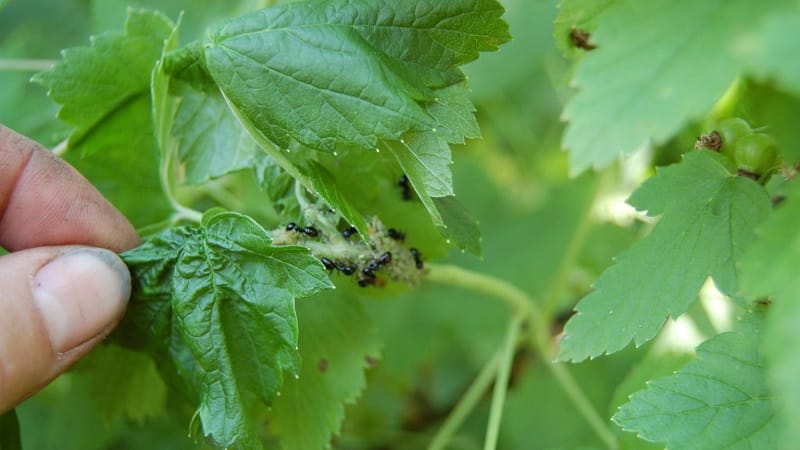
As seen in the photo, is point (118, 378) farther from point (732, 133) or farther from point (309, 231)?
point (732, 133)

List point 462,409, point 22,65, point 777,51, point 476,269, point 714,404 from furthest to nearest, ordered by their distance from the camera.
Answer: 1. point 476,269
2. point 22,65
3. point 462,409
4. point 714,404
5. point 777,51

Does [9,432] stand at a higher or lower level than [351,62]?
lower

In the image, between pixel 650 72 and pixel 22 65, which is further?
pixel 22 65

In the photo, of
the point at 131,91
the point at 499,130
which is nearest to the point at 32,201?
the point at 131,91

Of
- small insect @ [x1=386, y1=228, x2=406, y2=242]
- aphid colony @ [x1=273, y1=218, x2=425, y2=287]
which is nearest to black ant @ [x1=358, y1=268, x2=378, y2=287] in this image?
aphid colony @ [x1=273, y1=218, x2=425, y2=287]

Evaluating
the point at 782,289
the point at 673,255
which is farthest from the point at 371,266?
the point at 782,289

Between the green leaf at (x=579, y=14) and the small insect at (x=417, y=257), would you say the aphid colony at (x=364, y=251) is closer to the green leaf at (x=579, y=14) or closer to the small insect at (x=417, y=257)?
the small insect at (x=417, y=257)

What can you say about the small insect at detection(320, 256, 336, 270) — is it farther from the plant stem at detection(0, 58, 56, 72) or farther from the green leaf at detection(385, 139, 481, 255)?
the plant stem at detection(0, 58, 56, 72)
